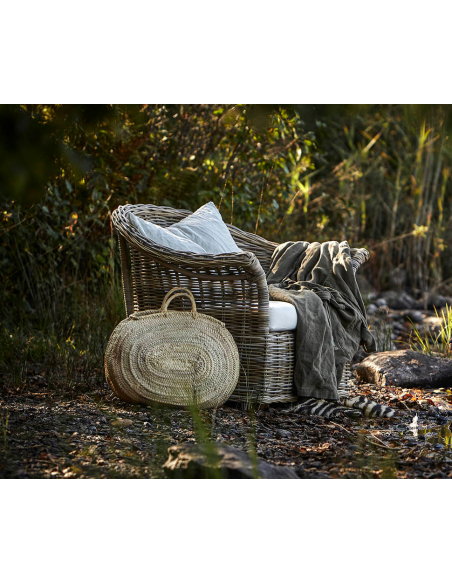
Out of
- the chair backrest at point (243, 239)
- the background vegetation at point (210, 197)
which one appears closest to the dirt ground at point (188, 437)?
the background vegetation at point (210, 197)

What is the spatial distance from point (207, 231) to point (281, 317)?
2.32ft

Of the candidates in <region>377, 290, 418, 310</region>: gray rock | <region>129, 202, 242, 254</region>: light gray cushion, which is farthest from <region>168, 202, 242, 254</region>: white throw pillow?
<region>377, 290, 418, 310</region>: gray rock

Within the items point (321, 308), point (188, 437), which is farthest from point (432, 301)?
point (188, 437)

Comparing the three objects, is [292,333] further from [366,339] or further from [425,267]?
[425,267]

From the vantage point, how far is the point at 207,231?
129 inches

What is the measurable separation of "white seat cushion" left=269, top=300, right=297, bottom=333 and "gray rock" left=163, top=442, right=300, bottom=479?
96cm

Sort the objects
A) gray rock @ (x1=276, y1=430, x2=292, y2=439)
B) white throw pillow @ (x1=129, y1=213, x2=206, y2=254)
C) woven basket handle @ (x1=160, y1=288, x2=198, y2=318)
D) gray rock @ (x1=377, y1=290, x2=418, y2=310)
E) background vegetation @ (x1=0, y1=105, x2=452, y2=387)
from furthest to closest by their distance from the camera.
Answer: gray rock @ (x1=377, y1=290, x2=418, y2=310) < background vegetation @ (x1=0, y1=105, x2=452, y2=387) < white throw pillow @ (x1=129, y1=213, x2=206, y2=254) < woven basket handle @ (x1=160, y1=288, x2=198, y2=318) < gray rock @ (x1=276, y1=430, x2=292, y2=439)

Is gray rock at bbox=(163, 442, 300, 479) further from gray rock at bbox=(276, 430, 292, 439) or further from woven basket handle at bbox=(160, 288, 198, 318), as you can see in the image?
woven basket handle at bbox=(160, 288, 198, 318)

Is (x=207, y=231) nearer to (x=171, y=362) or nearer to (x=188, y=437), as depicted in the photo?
(x=171, y=362)

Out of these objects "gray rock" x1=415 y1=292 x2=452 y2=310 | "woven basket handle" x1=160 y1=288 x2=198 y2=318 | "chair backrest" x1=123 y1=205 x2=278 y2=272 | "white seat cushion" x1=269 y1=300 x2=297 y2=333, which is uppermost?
"chair backrest" x1=123 y1=205 x2=278 y2=272

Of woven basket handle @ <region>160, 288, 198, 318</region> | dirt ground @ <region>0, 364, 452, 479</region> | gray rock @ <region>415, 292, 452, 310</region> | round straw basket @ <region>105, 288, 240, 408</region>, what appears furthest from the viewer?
gray rock @ <region>415, 292, 452, 310</region>

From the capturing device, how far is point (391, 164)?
7.54 meters

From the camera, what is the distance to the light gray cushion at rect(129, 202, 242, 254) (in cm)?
297
